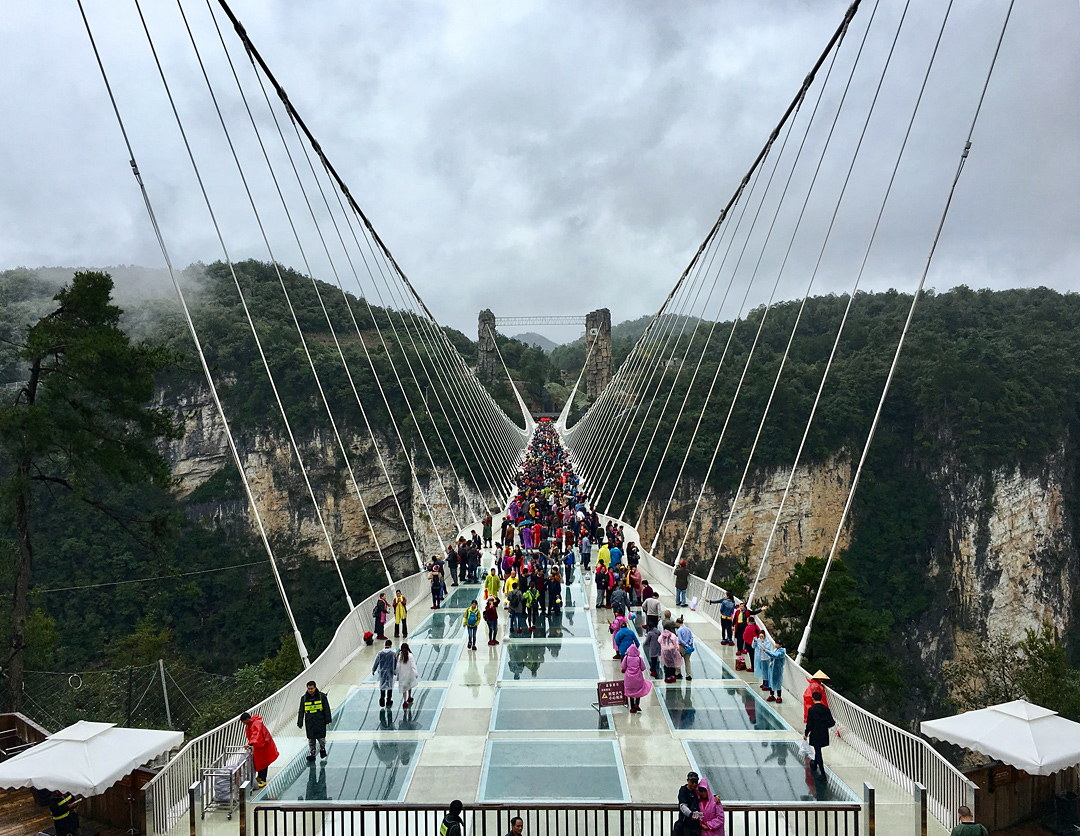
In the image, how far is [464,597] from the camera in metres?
12.7

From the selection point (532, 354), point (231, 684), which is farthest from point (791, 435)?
point (532, 354)

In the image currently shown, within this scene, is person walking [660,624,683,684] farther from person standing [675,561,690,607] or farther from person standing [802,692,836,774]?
person standing [675,561,690,607]

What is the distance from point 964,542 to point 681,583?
38462mm

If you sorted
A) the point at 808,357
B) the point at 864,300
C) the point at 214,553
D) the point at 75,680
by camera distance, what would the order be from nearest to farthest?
the point at 75,680, the point at 214,553, the point at 808,357, the point at 864,300

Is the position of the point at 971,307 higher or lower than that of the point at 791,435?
higher

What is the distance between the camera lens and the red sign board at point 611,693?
725 cm

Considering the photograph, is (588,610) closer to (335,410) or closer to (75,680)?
(75,680)

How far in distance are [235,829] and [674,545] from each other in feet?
143

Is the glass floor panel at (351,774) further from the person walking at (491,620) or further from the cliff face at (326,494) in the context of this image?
the cliff face at (326,494)

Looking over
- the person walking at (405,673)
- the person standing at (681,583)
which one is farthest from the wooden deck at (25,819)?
the person standing at (681,583)

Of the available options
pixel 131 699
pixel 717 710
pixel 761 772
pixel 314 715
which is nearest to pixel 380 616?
pixel 314 715

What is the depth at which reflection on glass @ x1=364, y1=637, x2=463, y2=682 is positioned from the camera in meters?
8.51

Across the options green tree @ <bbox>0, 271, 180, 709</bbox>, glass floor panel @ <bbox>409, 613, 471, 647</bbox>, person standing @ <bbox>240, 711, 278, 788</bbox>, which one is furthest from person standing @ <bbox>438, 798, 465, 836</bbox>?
green tree @ <bbox>0, 271, 180, 709</bbox>

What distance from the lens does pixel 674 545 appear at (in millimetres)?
47312
